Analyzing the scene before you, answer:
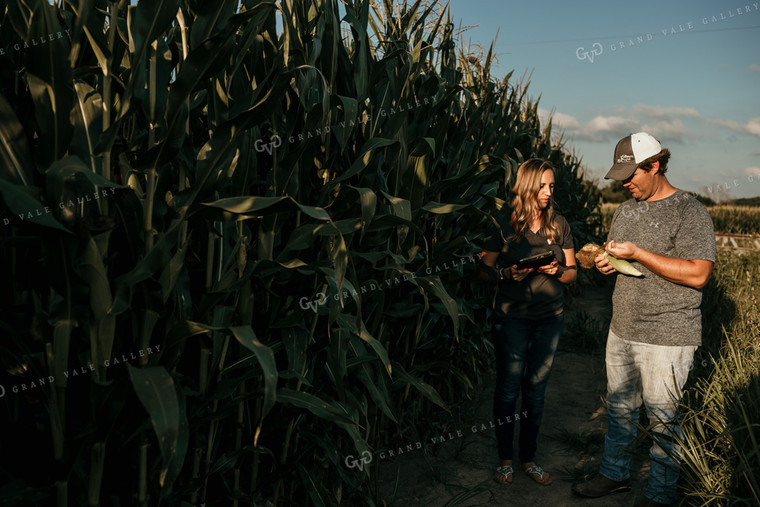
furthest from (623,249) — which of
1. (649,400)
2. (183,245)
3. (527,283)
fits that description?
(183,245)

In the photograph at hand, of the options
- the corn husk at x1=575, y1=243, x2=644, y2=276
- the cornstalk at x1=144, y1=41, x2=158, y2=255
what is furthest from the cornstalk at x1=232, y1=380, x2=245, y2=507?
the corn husk at x1=575, y1=243, x2=644, y2=276

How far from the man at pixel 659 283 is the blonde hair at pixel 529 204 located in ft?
1.27

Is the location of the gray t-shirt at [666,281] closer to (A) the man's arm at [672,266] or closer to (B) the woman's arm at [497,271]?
(A) the man's arm at [672,266]

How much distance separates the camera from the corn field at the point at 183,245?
1264mm

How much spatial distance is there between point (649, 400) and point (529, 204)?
121cm

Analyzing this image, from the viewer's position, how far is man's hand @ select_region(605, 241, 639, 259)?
2.61 m

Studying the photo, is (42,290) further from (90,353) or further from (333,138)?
(333,138)

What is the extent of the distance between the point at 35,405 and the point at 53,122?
2.72ft

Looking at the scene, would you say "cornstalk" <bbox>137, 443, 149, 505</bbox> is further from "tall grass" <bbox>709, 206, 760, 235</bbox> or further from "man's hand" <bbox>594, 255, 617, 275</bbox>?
"tall grass" <bbox>709, 206, 760, 235</bbox>

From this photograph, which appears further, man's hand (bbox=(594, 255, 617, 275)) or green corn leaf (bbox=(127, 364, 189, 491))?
man's hand (bbox=(594, 255, 617, 275))

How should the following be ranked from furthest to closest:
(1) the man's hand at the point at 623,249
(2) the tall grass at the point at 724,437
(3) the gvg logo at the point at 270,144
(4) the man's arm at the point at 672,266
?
1. (1) the man's hand at the point at 623,249
2. (4) the man's arm at the point at 672,266
3. (2) the tall grass at the point at 724,437
4. (3) the gvg logo at the point at 270,144

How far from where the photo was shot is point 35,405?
1516 mm

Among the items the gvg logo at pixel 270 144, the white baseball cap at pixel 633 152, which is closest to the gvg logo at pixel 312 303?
the gvg logo at pixel 270 144

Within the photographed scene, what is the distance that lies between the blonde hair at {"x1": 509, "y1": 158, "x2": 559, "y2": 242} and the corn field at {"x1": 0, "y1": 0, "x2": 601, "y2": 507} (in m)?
0.68
